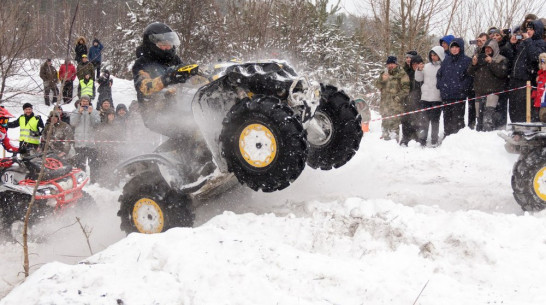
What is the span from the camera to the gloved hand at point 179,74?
4.72 m

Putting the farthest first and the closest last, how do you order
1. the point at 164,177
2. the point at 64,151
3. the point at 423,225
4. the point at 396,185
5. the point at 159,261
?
1. the point at 64,151
2. the point at 396,185
3. the point at 164,177
4. the point at 423,225
5. the point at 159,261

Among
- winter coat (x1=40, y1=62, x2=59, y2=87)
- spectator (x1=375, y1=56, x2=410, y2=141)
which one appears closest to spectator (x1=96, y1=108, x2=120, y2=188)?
winter coat (x1=40, y1=62, x2=59, y2=87)

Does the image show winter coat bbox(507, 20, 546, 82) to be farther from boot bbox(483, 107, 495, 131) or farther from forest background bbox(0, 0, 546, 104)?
forest background bbox(0, 0, 546, 104)

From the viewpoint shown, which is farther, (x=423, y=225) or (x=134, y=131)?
(x=134, y=131)

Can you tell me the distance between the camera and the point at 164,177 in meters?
4.98

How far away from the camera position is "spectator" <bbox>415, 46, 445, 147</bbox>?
8898mm

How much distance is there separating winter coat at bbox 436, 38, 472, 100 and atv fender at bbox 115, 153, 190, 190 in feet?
18.5

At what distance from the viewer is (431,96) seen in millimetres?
8922

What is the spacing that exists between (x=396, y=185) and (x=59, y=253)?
453 cm

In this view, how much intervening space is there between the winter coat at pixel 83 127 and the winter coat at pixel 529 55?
8.29 m

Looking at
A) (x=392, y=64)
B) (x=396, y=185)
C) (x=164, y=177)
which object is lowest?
(x=396, y=185)

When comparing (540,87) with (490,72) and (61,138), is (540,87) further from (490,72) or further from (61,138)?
(61,138)

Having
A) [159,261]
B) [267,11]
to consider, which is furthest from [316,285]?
[267,11]

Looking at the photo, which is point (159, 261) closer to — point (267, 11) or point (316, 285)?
point (316, 285)
